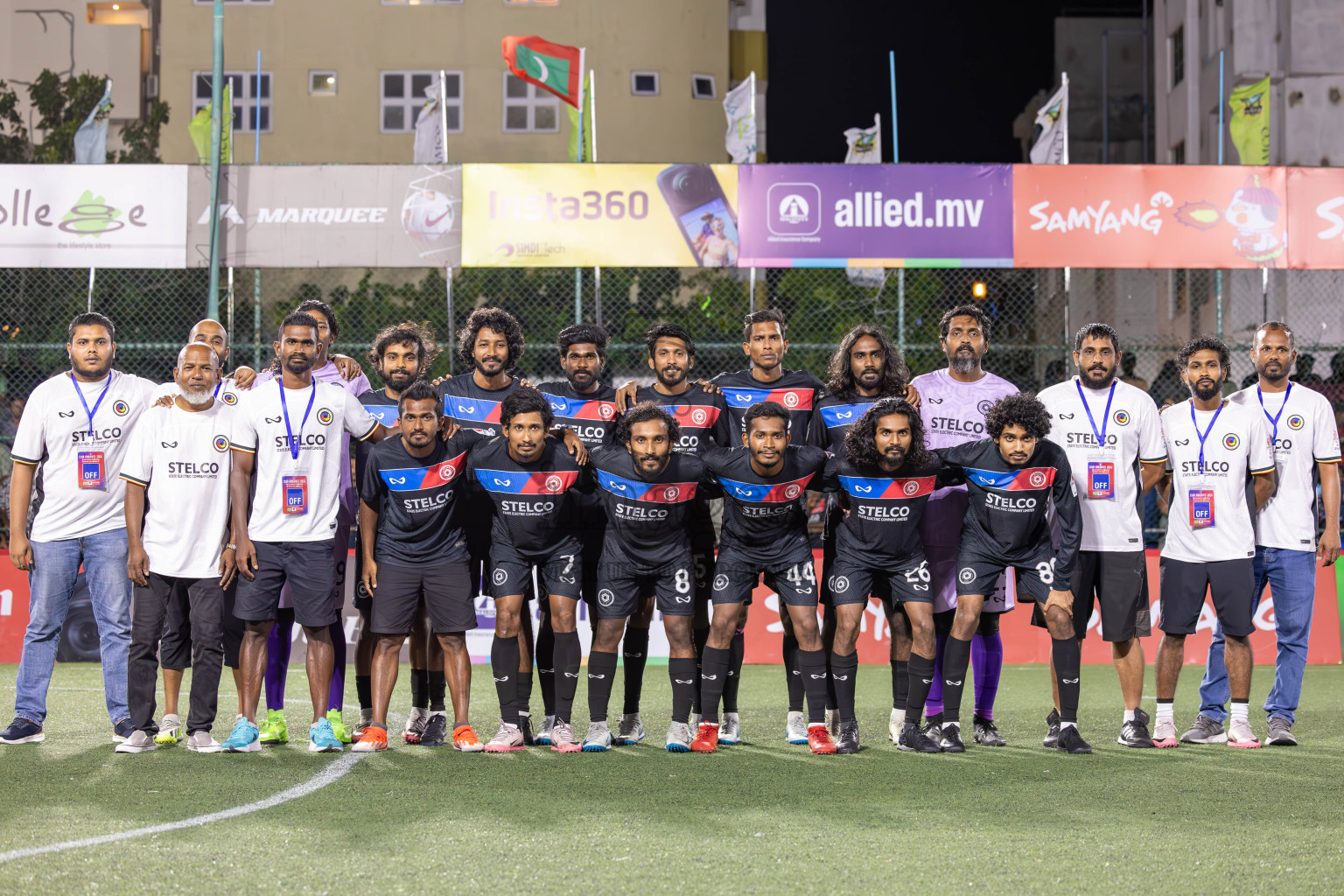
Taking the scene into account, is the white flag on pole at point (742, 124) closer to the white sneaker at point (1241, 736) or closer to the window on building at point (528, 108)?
the white sneaker at point (1241, 736)

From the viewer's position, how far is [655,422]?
6680 mm

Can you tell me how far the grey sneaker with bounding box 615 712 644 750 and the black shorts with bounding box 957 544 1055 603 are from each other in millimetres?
1825

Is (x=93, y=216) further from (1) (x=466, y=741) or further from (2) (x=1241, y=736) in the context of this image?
(2) (x=1241, y=736)

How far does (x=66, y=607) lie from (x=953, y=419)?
15.7 ft

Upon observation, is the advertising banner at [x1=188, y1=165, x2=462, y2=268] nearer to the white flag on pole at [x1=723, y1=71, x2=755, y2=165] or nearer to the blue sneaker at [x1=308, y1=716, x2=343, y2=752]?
the white flag on pole at [x1=723, y1=71, x2=755, y2=165]

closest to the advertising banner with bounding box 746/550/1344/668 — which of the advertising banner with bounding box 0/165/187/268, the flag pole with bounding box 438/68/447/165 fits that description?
the flag pole with bounding box 438/68/447/165

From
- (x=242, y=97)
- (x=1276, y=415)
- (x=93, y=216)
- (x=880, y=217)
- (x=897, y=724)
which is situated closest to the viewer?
(x=897, y=724)

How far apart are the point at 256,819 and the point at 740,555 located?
2.81 m

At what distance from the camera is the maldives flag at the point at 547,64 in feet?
54.9

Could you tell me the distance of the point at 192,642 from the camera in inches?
273

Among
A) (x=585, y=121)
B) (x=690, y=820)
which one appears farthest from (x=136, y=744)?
(x=585, y=121)

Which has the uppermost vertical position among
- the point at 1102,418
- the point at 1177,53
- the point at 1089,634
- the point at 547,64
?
the point at 1177,53

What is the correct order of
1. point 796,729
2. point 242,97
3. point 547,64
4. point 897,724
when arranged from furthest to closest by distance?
point 242,97
point 547,64
point 796,729
point 897,724

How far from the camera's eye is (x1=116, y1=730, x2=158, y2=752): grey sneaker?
22.1 feet
